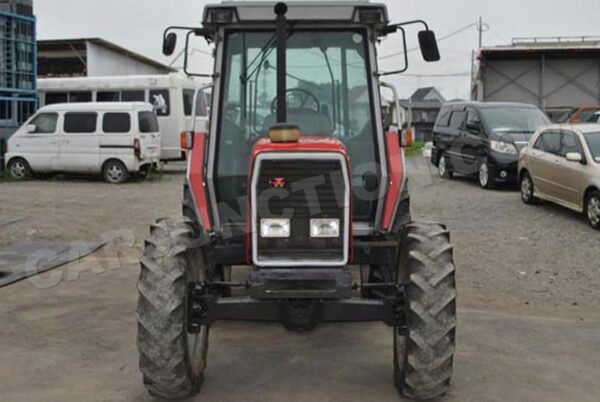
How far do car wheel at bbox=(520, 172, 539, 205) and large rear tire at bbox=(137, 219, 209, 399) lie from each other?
384 inches

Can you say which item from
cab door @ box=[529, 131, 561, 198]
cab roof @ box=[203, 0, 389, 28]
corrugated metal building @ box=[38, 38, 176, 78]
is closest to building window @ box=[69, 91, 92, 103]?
corrugated metal building @ box=[38, 38, 176, 78]

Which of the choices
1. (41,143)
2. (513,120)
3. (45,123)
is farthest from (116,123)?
(513,120)

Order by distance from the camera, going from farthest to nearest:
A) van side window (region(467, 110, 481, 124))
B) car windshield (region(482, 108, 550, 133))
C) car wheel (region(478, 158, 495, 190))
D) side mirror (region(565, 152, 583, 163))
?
van side window (region(467, 110, 481, 124)) → car windshield (region(482, 108, 550, 133)) → car wheel (region(478, 158, 495, 190)) → side mirror (region(565, 152, 583, 163))

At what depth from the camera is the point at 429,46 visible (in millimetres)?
5086

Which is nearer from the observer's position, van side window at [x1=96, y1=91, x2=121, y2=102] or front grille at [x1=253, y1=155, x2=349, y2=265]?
front grille at [x1=253, y1=155, x2=349, y2=265]

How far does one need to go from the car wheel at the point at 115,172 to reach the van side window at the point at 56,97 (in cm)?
490

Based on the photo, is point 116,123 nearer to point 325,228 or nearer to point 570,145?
point 570,145

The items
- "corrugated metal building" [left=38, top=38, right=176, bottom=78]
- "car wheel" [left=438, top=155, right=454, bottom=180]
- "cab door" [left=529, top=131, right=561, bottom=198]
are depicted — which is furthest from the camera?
"corrugated metal building" [left=38, top=38, right=176, bottom=78]

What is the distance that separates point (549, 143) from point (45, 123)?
38.8 ft

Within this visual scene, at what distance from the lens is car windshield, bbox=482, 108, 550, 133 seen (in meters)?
15.6

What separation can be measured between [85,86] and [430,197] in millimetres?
11336

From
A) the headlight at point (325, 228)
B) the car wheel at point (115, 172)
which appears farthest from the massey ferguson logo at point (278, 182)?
the car wheel at point (115, 172)

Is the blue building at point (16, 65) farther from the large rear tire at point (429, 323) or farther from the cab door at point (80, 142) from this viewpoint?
the large rear tire at point (429, 323)

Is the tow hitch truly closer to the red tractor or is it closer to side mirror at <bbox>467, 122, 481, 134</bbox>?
the red tractor
